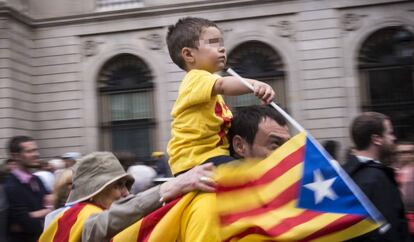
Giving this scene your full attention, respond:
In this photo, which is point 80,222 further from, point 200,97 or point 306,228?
point 306,228

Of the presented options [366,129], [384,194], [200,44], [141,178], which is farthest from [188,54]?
[141,178]

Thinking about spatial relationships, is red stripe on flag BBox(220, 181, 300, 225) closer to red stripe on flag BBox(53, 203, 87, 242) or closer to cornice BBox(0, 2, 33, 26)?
red stripe on flag BBox(53, 203, 87, 242)

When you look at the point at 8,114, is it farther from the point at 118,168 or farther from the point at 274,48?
the point at 118,168

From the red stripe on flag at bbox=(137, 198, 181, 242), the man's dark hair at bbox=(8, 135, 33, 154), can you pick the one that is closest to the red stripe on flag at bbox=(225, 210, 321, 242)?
the red stripe on flag at bbox=(137, 198, 181, 242)

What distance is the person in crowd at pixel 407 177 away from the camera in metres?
4.68

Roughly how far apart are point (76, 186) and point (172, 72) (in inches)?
529

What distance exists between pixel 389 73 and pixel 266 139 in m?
14.6

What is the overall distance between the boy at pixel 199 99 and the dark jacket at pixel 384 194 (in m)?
1.31

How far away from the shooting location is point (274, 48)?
1603 centimetres

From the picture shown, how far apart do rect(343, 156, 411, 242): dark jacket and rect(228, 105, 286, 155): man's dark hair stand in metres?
1.27

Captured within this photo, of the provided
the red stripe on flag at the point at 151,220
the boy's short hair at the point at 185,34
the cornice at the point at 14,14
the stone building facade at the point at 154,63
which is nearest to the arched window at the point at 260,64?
the stone building facade at the point at 154,63

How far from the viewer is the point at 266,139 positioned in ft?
6.89

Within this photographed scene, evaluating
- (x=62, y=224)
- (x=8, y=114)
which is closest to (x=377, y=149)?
(x=62, y=224)

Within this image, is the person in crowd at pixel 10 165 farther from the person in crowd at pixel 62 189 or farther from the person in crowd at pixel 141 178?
the person in crowd at pixel 141 178
